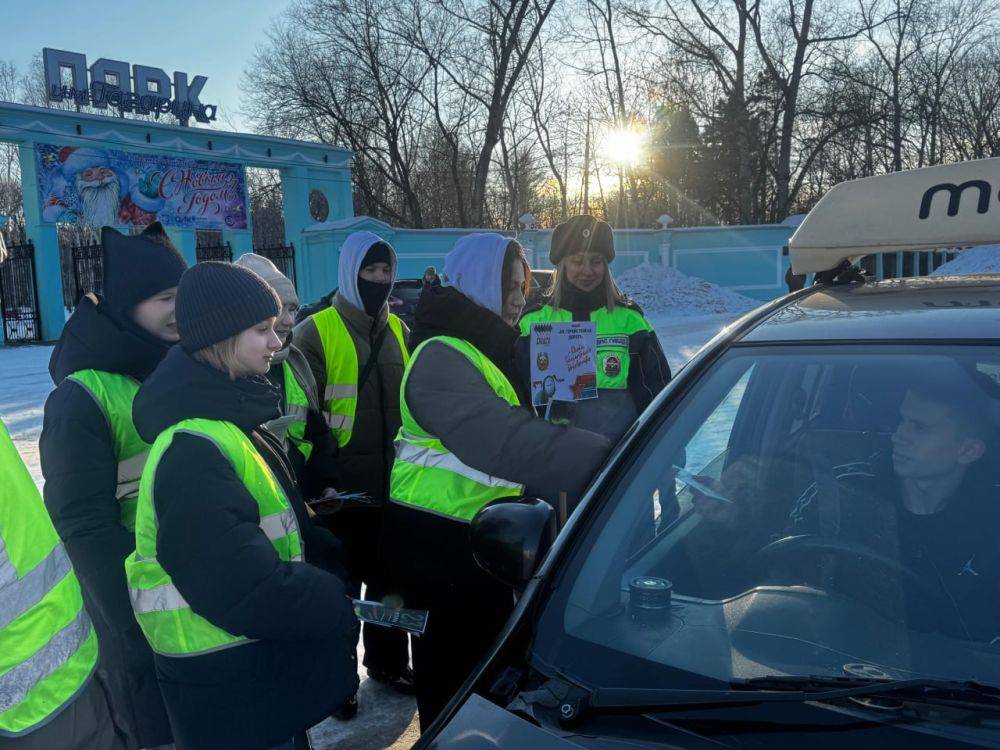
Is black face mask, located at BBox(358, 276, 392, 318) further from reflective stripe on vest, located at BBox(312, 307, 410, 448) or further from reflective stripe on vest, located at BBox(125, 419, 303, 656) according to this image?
reflective stripe on vest, located at BBox(125, 419, 303, 656)

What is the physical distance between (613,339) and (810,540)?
1998mm

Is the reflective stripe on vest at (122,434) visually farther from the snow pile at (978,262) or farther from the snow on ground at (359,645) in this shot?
the snow pile at (978,262)

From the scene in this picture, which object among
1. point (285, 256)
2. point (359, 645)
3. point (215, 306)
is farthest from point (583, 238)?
point (285, 256)

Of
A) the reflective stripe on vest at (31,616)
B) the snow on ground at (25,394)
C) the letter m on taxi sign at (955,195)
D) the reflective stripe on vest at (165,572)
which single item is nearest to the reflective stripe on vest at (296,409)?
the reflective stripe on vest at (165,572)

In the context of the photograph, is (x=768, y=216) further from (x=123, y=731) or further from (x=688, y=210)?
(x=123, y=731)

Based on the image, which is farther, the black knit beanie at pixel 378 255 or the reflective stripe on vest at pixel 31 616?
the black knit beanie at pixel 378 255

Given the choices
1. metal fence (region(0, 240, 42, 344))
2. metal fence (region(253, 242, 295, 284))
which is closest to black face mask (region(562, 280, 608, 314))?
metal fence (region(0, 240, 42, 344))

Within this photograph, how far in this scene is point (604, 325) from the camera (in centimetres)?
368

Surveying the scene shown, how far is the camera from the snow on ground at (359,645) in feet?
10.6

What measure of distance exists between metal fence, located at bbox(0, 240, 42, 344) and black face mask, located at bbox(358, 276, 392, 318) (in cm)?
1700

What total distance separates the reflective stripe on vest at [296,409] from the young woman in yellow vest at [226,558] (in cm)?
126

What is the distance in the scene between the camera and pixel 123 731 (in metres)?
1.55

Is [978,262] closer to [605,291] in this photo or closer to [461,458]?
[605,291]

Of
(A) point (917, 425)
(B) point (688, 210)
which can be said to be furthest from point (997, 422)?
(B) point (688, 210)
